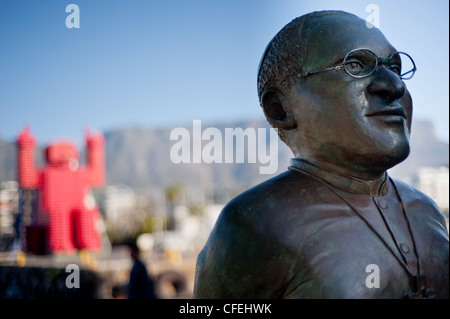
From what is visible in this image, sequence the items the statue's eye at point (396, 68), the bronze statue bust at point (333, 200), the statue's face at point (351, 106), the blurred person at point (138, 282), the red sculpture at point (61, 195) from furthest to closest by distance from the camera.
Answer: the red sculpture at point (61, 195), the blurred person at point (138, 282), the statue's eye at point (396, 68), the statue's face at point (351, 106), the bronze statue bust at point (333, 200)

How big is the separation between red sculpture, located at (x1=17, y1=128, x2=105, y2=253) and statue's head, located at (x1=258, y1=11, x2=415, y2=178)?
23.1m

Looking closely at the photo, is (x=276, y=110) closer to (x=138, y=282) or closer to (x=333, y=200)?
(x=333, y=200)

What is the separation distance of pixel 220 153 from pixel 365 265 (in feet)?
4.63

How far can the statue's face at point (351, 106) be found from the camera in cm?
224

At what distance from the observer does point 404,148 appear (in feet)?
7.44

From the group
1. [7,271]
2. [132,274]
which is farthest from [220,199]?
[132,274]

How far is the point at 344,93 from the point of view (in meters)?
2.25

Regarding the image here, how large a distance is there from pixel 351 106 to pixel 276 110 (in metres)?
0.43

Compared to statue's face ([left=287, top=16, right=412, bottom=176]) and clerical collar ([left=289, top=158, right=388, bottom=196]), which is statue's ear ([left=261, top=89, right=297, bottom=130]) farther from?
clerical collar ([left=289, top=158, right=388, bottom=196])

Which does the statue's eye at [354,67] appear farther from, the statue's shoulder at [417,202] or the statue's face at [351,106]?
the statue's shoulder at [417,202]

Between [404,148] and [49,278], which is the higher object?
[404,148]

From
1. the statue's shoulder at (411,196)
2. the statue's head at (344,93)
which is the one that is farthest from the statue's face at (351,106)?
the statue's shoulder at (411,196)
